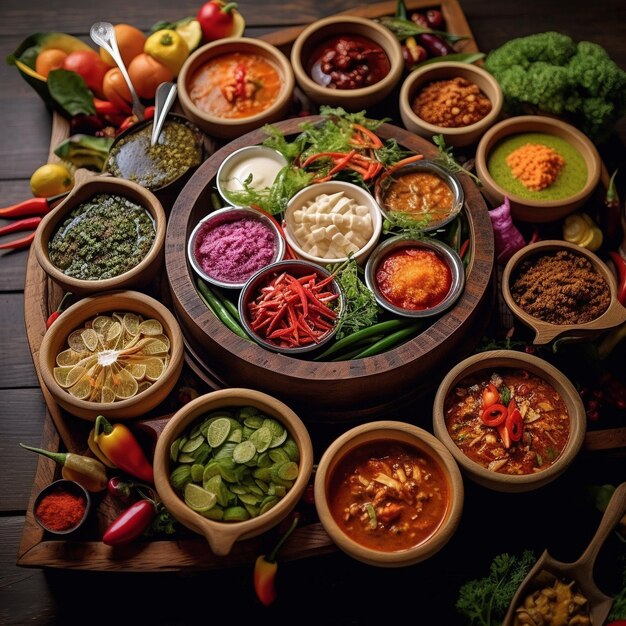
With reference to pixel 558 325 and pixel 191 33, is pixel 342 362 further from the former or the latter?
pixel 191 33

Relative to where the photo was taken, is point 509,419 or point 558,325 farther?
point 558,325

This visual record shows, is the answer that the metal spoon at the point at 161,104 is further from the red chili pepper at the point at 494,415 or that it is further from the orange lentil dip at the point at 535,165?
the red chili pepper at the point at 494,415

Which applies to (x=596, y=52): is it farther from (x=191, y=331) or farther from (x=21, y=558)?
(x=21, y=558)

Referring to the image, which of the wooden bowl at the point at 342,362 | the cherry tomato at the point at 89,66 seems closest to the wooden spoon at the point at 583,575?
the wooden bowl at the point at 342,362

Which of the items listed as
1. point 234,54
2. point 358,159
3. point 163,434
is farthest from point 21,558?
point 234,54

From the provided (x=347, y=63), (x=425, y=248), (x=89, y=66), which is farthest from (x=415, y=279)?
(x=89, y=66)

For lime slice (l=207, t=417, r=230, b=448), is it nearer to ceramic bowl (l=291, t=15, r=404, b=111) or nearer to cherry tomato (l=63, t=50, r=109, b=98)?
ceramic bowl (l=291, t=15, r=404, b=111)

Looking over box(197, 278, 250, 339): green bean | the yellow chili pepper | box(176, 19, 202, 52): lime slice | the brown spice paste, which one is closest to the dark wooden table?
the brown spice paste
